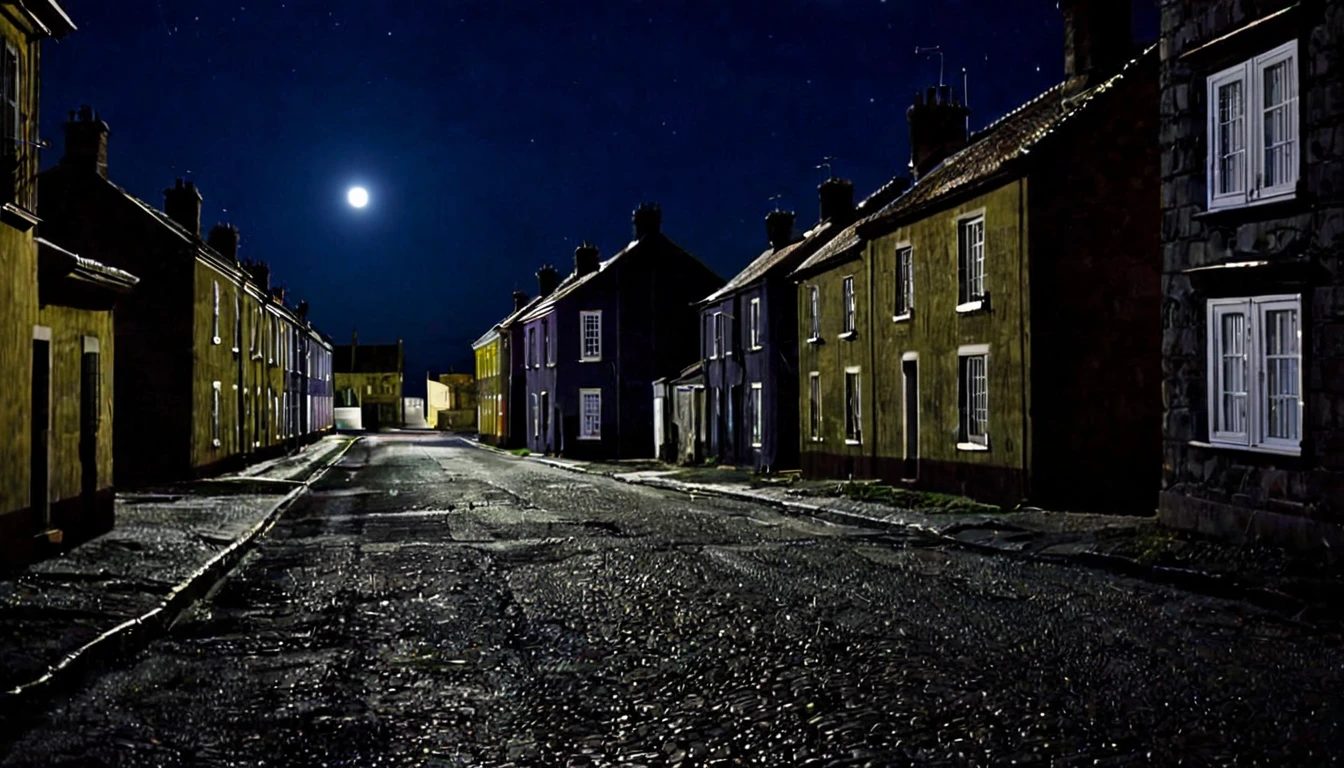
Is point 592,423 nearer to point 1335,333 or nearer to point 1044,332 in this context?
point 1044,332

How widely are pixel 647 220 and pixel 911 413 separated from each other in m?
27.8

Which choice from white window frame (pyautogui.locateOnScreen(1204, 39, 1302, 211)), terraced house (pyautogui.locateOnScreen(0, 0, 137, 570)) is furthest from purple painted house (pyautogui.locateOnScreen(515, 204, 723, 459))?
white window frame (pyautogui.locateOnScreen(1204, 39, 1302, 211))

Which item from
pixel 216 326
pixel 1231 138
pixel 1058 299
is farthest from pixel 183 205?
pixel 1231 138

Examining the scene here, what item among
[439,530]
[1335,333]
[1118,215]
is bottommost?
[439,530]

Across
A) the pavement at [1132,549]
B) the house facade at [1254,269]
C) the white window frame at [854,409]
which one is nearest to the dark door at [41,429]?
the pavement at [1132,549]

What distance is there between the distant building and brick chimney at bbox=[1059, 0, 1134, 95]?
4492 inches

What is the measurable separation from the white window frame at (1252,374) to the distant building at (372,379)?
121608 mm

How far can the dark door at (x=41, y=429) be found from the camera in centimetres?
1445

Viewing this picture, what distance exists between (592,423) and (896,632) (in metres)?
43.4

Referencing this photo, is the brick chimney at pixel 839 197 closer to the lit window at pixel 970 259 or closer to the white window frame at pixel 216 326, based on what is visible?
the lit window at pixel 970 259

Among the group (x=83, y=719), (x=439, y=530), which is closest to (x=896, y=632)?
(x=83, y=719)

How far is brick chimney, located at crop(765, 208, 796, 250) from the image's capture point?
4434 cm

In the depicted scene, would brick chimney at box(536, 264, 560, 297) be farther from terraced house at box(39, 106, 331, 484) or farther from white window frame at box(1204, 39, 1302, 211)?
white window frame at box(1204, 39, 1302, 211)

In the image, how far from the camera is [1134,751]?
6062 mm
